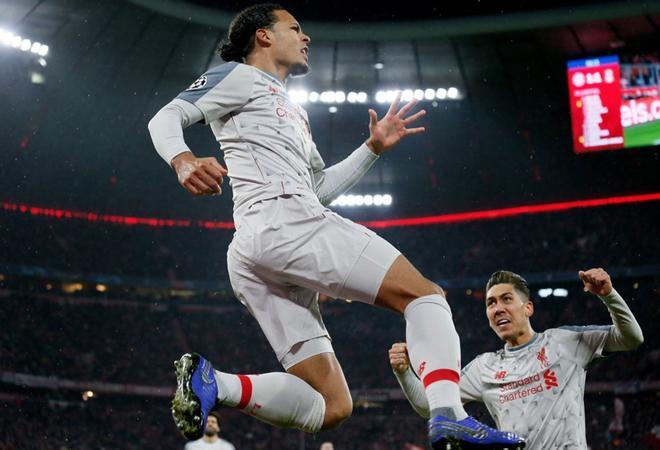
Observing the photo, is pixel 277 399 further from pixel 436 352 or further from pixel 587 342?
pixel 587 342

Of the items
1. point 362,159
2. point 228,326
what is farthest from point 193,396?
point 228,326

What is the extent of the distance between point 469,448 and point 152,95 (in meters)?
19.1

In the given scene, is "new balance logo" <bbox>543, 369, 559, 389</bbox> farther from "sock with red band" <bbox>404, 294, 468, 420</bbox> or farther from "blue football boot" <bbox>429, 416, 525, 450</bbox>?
"blue football boot" <bbox>429, 416, 525, 450</bbox>

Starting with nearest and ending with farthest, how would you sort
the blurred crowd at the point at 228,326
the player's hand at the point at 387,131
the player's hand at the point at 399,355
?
the player's hand at the point at 399,355
the player's hand at the point at 387,131
the blurred crowd at the point at 228,326

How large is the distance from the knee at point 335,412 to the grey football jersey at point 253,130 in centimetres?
91

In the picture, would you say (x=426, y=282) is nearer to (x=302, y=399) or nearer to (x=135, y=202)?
(x=302, y=399)

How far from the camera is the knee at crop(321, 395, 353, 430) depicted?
326cm

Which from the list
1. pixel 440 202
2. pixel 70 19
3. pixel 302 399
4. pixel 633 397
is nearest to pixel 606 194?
pixel 440 202

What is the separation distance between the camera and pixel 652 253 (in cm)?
2416

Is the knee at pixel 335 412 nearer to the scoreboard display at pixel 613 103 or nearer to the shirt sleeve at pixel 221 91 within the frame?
the shirt sleeve at pixel 221 91

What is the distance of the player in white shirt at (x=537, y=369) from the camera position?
3986 millimetres

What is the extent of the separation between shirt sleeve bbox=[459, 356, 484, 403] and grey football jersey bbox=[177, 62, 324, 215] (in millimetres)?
1768

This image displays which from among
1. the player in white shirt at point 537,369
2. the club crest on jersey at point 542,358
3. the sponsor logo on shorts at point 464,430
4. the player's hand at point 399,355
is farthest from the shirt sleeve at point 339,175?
the sponsor logo on shorts at point 464,430

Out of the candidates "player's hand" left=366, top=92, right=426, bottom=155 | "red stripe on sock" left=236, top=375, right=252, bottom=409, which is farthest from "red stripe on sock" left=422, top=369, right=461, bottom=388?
"player's hand" left=366, top=92, right=426, bottom=155
